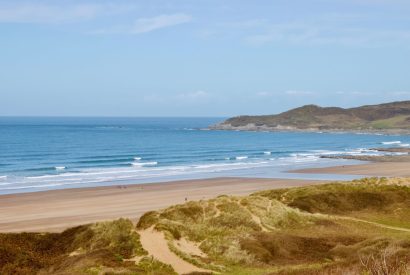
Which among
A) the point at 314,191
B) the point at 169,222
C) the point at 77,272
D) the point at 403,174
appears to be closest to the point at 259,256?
the point at 169,222

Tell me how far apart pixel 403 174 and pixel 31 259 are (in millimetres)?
66782

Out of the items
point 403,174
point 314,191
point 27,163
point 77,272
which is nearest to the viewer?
point 77,272

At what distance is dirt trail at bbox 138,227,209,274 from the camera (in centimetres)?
2627

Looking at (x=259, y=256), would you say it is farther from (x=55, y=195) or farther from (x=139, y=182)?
(x=139, y=182)

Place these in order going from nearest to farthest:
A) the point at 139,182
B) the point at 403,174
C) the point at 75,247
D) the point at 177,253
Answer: the point at 177,253 → the point at 75,247 → the point at 139,182 → the point at 403,174

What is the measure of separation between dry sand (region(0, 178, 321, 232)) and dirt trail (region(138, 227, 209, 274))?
13.6m

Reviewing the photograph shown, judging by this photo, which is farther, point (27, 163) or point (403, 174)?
point (27, 163)

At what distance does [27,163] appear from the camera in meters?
96.8

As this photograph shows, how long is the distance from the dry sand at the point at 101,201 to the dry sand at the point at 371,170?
1467 centimetres

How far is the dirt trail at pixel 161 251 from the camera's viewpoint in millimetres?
26266

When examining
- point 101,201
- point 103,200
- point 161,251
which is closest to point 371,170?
point 103,200

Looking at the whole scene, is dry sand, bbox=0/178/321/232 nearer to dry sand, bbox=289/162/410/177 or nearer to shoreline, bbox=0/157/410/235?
shoreline, bbox=0/157/410/235

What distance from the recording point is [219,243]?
3067cm

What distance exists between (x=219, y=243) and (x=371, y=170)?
214ft
